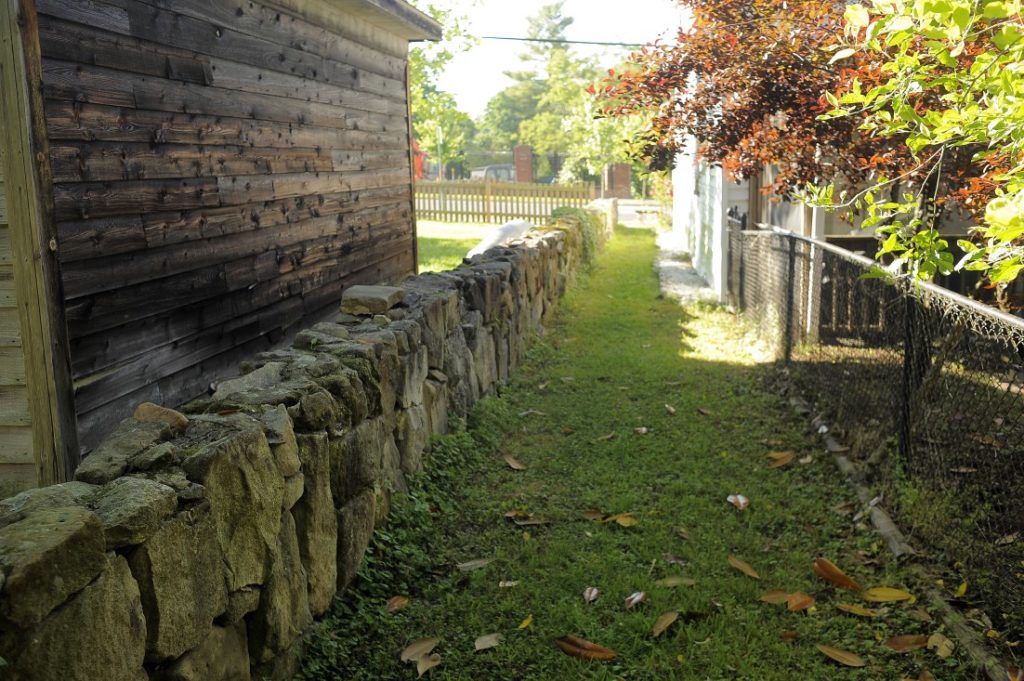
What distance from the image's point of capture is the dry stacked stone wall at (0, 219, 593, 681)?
206cm

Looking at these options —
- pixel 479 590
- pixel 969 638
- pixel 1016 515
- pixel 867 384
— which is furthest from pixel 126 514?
pixel 867 384

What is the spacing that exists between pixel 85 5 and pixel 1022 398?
4496mm

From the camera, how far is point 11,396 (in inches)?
162

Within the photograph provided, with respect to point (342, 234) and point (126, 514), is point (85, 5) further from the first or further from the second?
point (342, 234)

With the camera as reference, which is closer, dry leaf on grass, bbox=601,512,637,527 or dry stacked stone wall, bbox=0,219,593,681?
dry stacked stone wall, bbox=0,219,593,681

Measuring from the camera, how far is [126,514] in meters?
2.28

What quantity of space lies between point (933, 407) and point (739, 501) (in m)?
1.11

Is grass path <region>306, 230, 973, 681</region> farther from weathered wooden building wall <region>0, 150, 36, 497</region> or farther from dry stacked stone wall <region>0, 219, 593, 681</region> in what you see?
weathered wooden building wall <region>0, 150, 36, 497</region>

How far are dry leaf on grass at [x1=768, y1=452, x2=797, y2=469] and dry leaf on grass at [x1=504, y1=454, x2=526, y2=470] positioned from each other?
1.51 m

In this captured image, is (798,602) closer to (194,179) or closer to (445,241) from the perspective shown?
(194,179)

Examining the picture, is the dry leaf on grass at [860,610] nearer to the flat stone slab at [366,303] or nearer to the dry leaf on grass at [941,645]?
the dry leaf on grass at [941,645]

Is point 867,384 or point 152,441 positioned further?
point 867,384

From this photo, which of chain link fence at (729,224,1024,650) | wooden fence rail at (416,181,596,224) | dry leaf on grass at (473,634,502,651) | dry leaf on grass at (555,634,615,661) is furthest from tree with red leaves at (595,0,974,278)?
wooden fence rail at (416,181,596,224)

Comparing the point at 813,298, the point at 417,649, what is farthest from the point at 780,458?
the point at 417,649
